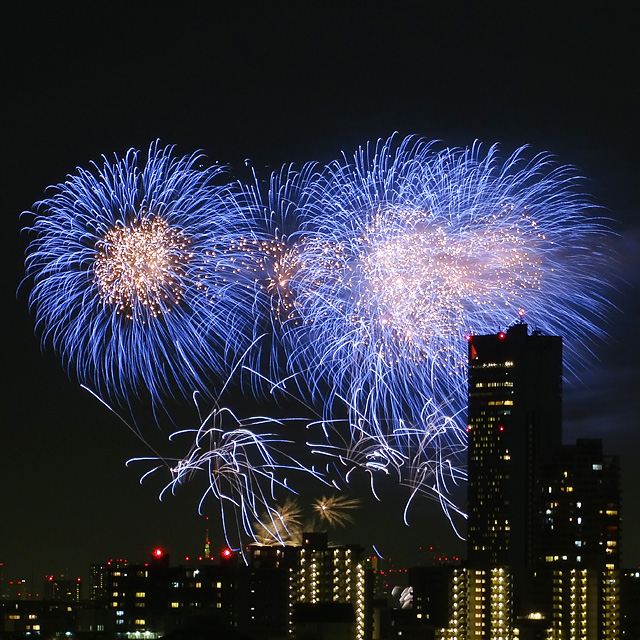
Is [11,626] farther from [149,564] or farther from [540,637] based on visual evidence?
[540,637]

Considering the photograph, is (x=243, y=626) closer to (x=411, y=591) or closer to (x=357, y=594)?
(x=357, y=594)

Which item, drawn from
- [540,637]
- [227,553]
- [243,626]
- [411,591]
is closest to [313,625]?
[243,626]

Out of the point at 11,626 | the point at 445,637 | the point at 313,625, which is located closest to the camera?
the point at 313,625

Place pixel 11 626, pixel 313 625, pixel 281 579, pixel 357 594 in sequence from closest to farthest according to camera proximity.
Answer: pixel 313 625, pixel 11 626, pixel 281 579, pixel 357 594

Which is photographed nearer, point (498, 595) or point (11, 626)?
point (11, 626)

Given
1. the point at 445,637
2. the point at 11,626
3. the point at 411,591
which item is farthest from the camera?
the point at 411,591

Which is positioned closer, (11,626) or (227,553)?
(11,626)

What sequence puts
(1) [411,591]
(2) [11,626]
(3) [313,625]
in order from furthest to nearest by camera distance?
(1) [411,591] < (2) [11,626] < (3) [313,625]

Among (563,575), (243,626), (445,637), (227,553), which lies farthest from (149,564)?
(563,575)

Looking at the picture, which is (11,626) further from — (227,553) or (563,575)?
(563,575)
